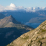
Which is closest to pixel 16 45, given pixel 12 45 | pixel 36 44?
pixel 12 45

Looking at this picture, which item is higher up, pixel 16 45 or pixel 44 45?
pixel 16 45

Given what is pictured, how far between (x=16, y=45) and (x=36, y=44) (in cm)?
6016

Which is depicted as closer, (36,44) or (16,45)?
(36,44)

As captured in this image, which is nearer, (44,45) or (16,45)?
(44,45)

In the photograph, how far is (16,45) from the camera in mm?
134750

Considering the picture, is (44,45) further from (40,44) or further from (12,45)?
(12,45)

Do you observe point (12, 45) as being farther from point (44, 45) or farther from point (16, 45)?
point (44, 45)

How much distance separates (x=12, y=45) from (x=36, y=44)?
67620 mm

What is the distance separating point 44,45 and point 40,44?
178 inches

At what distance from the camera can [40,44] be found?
7969 cm

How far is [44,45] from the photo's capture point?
76.1 meters

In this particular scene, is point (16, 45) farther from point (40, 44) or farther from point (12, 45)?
point (40, 44)

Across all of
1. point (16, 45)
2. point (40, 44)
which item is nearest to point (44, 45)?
point (40, 44)

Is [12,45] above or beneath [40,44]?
above
